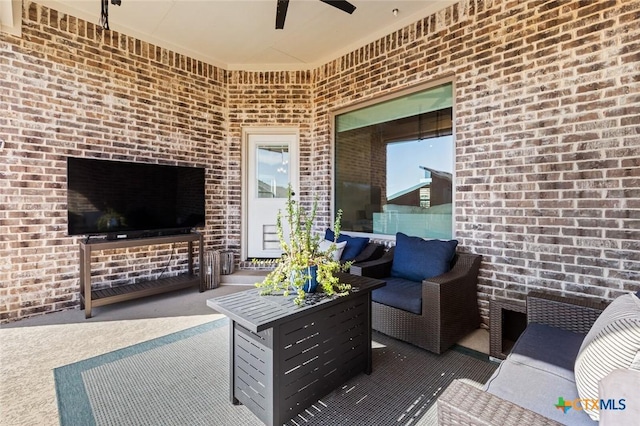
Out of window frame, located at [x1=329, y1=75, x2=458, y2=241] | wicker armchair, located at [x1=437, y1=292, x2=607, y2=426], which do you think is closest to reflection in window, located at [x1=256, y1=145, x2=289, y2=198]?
window frame, located at [x1=329, y1=75, x2=458, y2=241]

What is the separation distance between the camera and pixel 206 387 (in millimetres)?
2102

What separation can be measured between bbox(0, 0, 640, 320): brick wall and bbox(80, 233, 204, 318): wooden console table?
253 mm

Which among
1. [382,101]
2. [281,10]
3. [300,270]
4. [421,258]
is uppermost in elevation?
[281,10]

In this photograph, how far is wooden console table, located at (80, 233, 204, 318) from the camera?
10.8 ft

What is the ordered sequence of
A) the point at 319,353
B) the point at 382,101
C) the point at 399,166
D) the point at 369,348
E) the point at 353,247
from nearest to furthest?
the point at 319,353 < the point at 369,348 < the point at 353,247 < the point at 399,166 < the point at 382,101

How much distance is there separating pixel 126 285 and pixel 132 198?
113 cm

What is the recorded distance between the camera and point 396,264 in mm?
3273

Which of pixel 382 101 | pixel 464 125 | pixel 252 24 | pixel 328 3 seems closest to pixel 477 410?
pixel 464 125

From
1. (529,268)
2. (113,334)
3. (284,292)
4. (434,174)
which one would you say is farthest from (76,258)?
(529,268)

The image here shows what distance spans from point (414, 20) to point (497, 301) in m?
3.17

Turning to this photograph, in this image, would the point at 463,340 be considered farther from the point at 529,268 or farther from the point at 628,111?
the point at 628,111

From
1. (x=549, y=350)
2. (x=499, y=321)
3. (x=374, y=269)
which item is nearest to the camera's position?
(x=549, y=350)

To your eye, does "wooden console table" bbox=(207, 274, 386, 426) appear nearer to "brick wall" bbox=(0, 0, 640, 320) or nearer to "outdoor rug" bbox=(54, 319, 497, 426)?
"outdoor rug" bbox=(54, 319, 497, 426)

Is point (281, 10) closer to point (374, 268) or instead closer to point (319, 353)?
point (374, 268)
